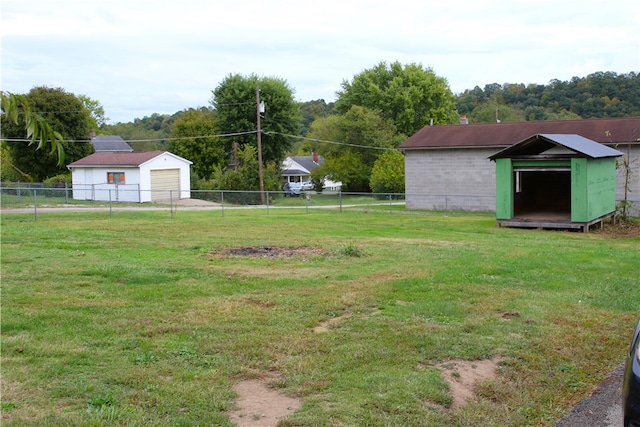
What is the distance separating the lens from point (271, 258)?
14.2 meters

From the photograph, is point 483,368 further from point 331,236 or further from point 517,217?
point 517,217

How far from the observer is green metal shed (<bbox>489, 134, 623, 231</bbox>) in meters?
23.1

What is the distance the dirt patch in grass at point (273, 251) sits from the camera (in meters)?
14.8

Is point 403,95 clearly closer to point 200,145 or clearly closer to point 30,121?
point 200,145

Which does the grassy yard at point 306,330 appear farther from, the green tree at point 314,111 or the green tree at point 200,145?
the green tree at point 314,111

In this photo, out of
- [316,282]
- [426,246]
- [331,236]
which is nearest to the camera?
[316,282]

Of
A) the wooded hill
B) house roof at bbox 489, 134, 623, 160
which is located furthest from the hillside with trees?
house roof at bbox 489, 134, 623, 160

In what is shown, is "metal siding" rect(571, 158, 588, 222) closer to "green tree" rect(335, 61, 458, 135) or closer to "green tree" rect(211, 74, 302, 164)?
"green tree" rect(211, 74, 302, 164)

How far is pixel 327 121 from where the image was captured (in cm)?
6575

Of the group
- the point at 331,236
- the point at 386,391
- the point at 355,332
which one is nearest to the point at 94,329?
the point at 355,332

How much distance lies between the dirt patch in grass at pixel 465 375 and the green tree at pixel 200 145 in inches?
2236

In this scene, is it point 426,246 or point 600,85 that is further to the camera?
point 600,85

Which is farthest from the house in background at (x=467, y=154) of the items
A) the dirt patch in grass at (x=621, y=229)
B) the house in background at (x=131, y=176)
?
the house in background at (x=131, y=176)

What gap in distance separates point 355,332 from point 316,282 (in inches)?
130
